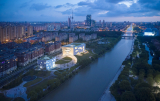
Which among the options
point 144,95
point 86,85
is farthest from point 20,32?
point 144,95

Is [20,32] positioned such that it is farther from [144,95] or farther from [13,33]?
[144,95]

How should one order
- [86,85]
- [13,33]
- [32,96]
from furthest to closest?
[13,33]
[86,85]
[32,96]

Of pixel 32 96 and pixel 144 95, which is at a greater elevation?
pixel 144 95

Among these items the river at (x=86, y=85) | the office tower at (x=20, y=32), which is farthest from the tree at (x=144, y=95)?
the office tower at (x=20, y=32)

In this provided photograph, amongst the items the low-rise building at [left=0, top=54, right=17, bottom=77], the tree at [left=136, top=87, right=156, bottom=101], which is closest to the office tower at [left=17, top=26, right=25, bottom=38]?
the low-rise building at [left=0, top=54, right=17, bottom=77]

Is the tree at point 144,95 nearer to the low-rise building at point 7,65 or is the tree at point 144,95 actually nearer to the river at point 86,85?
the river at point 86,85

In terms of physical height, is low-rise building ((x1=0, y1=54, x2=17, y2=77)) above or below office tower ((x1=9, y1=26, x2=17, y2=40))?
below

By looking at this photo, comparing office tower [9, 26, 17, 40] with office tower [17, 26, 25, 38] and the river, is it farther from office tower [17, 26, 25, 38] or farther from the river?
the river

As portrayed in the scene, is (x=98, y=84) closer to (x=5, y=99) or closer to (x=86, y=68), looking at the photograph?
(x=86, y=68)

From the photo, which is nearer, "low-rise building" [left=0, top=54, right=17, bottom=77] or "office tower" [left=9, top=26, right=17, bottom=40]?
"low-rise building" [left=0, top=54, right=17, bottom=77]

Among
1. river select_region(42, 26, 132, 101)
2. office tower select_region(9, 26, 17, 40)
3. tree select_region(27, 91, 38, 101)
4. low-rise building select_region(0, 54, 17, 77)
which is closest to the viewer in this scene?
tree select_region(27, 91, 38, 101)

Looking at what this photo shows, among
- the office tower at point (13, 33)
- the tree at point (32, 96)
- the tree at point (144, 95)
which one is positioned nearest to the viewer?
the tree at point (144, 95)
